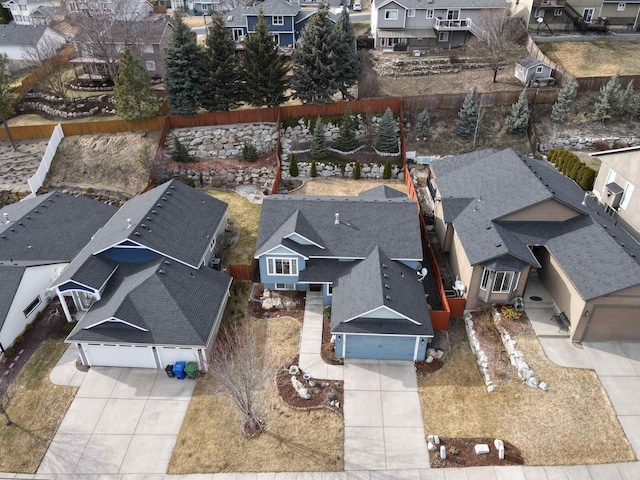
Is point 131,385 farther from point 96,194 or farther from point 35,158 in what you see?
point 35,158

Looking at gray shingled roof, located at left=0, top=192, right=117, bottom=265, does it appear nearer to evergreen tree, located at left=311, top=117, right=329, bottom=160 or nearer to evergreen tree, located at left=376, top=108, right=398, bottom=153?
evergreen tree, located at left=311, top=117, right=329, bottom=160

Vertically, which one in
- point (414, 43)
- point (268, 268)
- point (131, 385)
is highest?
point (414, 43)

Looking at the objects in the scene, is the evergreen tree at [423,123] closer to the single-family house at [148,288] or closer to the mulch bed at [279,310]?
the mulch bed at [279,310]

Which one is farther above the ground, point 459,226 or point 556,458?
point 459,226

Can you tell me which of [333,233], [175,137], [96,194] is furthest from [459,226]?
[96,194]

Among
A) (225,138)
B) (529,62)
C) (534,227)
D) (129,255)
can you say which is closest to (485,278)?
(534,227)

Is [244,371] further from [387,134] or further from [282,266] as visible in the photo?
[387,134]

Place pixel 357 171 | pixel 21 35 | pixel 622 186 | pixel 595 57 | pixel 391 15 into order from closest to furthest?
pixel 622 186 → pixel 357 171 → pixel 595 57 → pixel 391 15 → pixel 21 35
